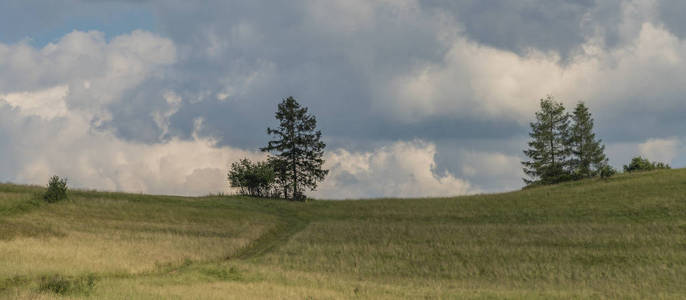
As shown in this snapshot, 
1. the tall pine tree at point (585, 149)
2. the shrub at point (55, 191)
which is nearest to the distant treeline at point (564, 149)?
the tall pine tree at point (585, 149)

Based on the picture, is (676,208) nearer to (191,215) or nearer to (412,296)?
(412,296)

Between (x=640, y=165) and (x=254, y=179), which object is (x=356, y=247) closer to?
(x=254, y=179)

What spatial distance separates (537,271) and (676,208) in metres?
19.0

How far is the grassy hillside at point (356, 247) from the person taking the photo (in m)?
24.6

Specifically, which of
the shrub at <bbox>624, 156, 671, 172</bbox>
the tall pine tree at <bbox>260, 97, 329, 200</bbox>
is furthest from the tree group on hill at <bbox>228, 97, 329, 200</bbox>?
the shrub at <bbox>624, 156, 671, 172</bbox>

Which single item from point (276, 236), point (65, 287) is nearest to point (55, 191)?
point (276, 236)

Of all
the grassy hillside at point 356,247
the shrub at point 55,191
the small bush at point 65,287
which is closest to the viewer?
the small bush at point 65,287

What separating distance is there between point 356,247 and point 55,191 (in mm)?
28874

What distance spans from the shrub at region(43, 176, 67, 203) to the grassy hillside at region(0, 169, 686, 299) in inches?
46.4

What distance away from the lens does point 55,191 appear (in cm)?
4834

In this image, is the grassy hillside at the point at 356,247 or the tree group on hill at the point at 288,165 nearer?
the grassy hillside at the point at 356,247

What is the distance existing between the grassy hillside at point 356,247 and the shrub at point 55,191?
1177 millimetres

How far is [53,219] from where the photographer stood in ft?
134

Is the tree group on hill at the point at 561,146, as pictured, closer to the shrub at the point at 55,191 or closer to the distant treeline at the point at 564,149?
the distant treeline at the point at 564,149
